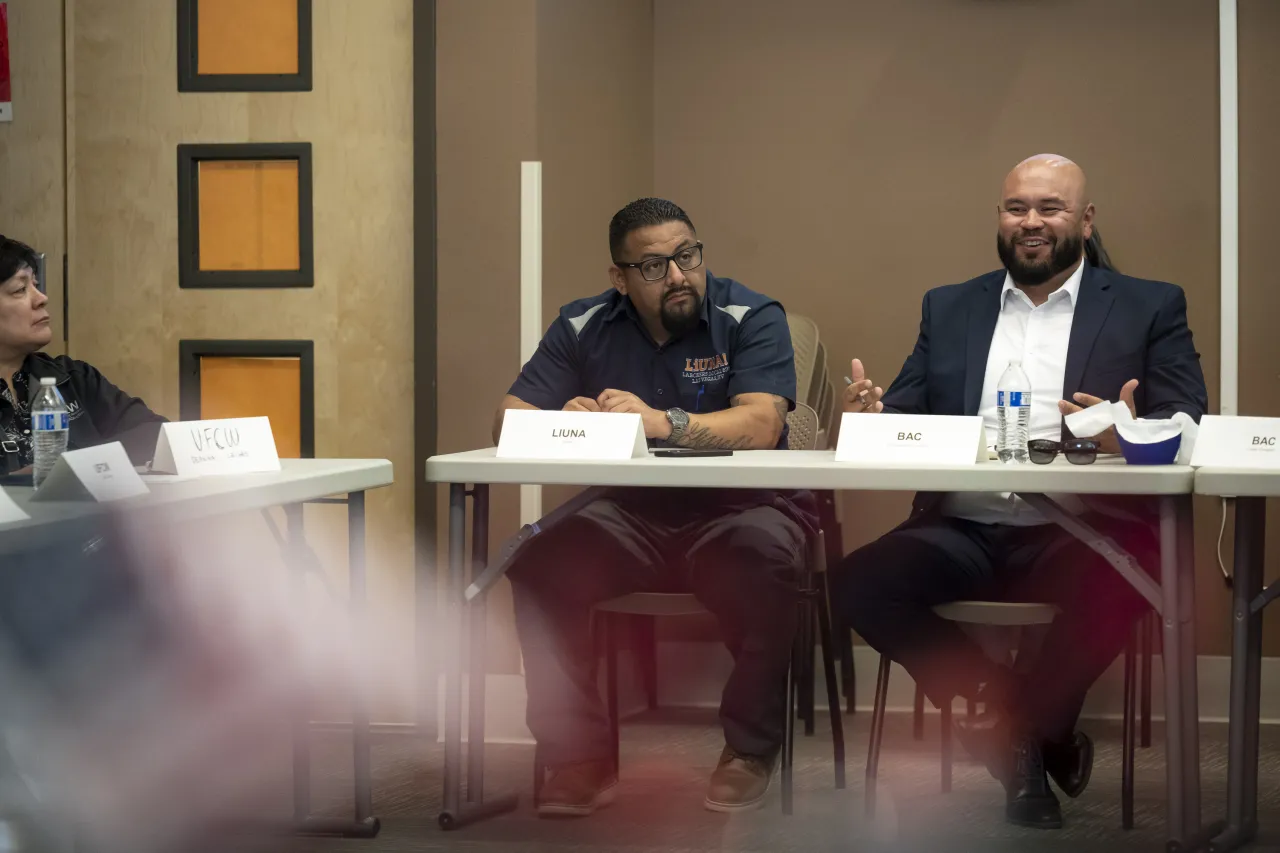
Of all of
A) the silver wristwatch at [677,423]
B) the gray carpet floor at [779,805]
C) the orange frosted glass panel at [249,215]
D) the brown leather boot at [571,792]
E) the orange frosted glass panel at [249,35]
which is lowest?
the gray carpet floor at [779,805]

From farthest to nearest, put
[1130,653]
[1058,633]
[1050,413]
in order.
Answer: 1. [1050,413]
2. [1130,653]
3. [1058,633]

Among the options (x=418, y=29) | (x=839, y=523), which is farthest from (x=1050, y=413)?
(x=418, y=29)

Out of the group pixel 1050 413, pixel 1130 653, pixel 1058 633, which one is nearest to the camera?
pixel 1058 633

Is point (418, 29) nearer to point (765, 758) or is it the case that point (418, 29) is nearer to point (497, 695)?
point (497, 695)

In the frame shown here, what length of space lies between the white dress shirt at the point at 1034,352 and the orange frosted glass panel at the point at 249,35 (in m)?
1.90

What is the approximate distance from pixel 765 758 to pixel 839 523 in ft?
3.19

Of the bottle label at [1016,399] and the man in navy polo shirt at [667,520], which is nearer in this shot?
the bottle label at [1016,399]

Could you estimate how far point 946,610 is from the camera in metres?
2.45

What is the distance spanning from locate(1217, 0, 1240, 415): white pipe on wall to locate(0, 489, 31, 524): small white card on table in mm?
2975

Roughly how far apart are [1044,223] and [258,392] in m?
2.00

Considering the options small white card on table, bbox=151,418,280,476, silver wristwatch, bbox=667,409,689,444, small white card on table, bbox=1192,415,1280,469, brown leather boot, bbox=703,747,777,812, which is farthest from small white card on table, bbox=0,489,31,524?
small white card on table, bbox=1192,415,1280,469

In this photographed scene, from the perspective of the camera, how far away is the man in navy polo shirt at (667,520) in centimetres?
252

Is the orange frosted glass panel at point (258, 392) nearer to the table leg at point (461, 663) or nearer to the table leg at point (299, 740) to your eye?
the table leg at point (299, 740)

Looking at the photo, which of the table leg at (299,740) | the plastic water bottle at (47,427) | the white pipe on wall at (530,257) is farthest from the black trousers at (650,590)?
the plastic water bottle at (47,427)
